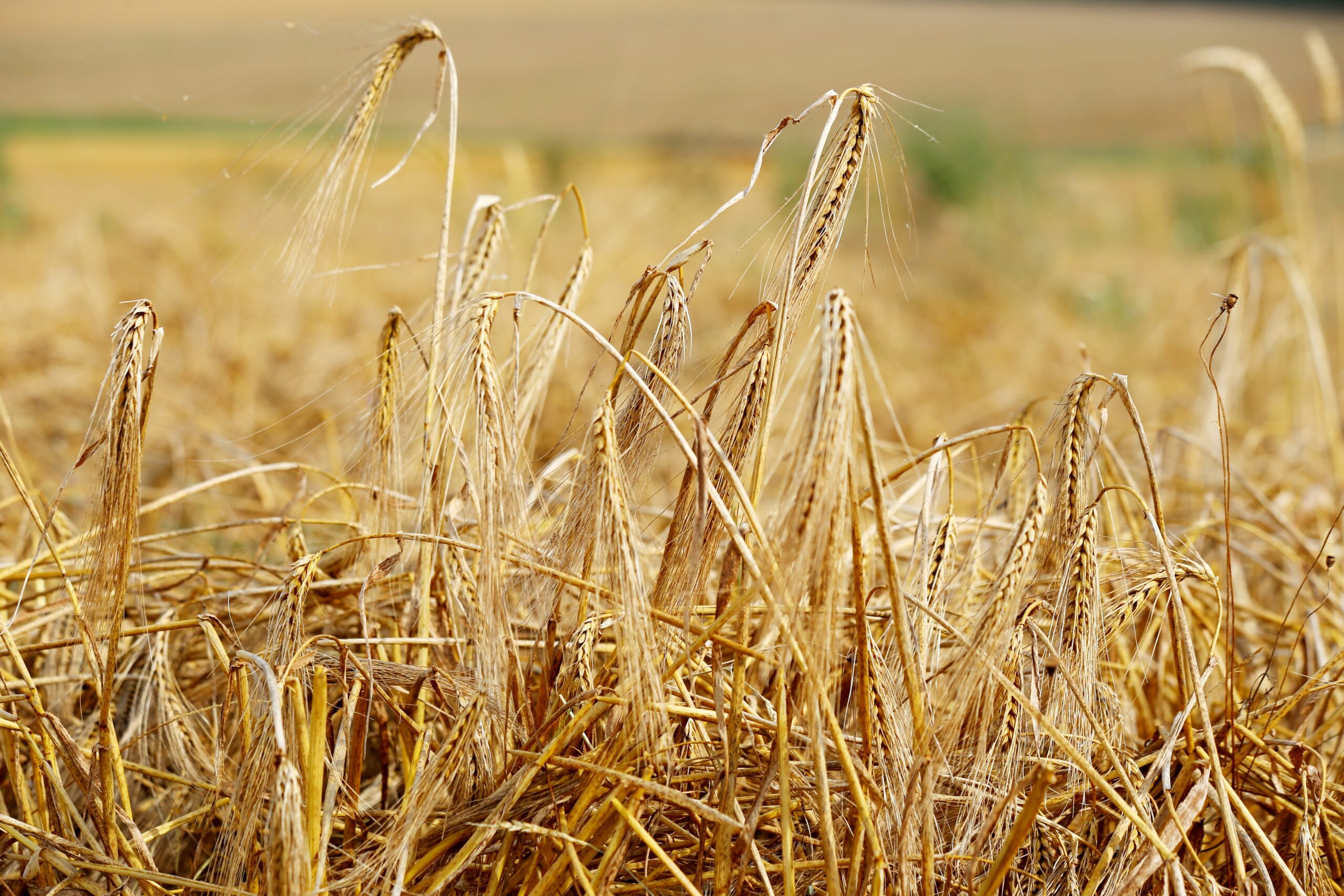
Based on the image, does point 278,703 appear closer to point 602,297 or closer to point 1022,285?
point 602,297

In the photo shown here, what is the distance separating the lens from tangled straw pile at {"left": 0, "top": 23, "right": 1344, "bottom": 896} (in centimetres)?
67

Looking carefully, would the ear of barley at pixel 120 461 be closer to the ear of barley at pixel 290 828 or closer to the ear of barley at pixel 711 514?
the ear of barley at pixel 290 828

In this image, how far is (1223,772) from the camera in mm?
868

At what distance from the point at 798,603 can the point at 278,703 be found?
1.10 feet

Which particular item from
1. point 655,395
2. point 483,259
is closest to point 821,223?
point 655,395

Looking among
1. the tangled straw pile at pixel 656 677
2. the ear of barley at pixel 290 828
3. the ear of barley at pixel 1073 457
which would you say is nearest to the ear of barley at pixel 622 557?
the tangled straw pile at pixel 656 677

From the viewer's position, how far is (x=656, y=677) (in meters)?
0.66

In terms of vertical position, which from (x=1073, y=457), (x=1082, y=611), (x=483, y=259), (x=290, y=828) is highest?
(x=483, y=259)

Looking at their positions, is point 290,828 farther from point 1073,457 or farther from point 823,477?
point 1073,457

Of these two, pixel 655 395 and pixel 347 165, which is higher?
pixel 347 165

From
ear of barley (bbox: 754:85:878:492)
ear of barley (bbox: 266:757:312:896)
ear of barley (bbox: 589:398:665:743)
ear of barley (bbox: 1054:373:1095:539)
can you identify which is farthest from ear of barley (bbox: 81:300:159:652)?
ear of barley (bbox: 1054:373:1095:539)

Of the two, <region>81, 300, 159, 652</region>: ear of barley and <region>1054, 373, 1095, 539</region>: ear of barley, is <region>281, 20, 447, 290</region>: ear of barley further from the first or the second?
<region>1054, 373, 1095, 539</region>: ear of barley

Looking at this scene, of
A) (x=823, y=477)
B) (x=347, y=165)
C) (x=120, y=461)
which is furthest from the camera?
(x=347, y=165)

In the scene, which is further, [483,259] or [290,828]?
[483,259]
